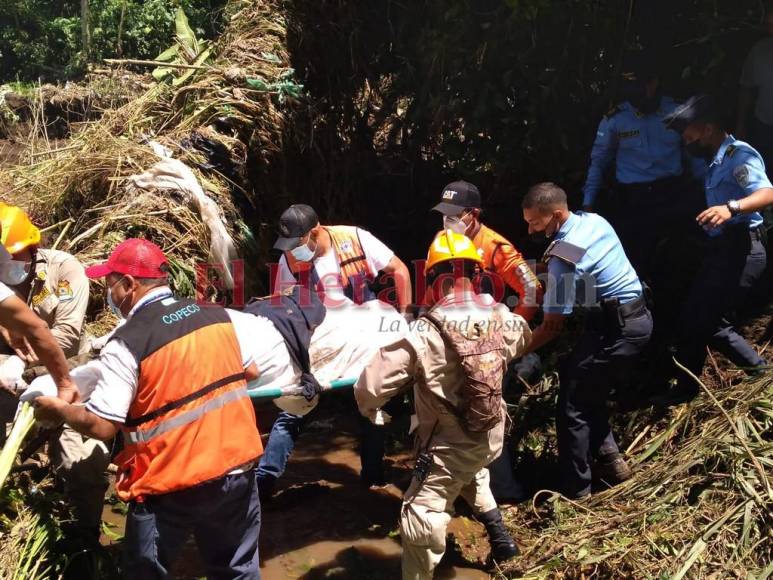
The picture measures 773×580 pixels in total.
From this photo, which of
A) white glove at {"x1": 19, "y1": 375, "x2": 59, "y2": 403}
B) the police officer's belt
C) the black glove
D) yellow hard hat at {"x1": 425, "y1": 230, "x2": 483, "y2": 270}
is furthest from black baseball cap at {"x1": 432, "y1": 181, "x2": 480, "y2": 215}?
white glove at {"x1": 19, "y1": 375, "x2": 59, "y2": 403}

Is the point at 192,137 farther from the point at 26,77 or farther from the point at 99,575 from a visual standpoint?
the point at 26,77

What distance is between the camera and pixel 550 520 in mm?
4207

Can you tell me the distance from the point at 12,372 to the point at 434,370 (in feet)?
6.67

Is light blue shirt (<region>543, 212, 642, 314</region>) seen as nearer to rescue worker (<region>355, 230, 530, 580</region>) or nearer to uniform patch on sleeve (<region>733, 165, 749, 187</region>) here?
rescue worker (<region>355, 230, 530, 580</region>)

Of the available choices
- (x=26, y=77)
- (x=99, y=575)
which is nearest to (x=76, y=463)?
(x=99, y=575)

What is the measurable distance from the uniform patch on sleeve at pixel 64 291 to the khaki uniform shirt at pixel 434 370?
1658 mm

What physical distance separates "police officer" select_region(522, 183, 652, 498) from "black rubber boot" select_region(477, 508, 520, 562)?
0.60 m

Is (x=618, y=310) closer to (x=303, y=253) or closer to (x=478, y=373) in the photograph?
(x=478, y=373)

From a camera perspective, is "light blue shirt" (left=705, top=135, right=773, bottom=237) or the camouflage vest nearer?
the camouflage vest

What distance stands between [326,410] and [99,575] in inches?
114

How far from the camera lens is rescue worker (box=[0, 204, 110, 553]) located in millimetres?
3479

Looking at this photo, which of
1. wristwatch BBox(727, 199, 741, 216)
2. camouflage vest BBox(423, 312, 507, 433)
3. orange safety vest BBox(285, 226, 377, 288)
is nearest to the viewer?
camouflage vest BBox(423, 312, 507, 433)

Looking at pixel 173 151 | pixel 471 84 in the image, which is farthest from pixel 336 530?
pixel 471 84

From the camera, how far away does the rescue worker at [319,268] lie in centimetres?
422
